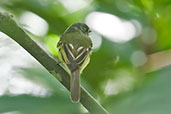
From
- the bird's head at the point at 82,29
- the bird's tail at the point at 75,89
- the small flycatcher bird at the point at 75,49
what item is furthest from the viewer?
the bird's head at the point at 82,29

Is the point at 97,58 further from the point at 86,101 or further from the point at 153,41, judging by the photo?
the point at 86,101

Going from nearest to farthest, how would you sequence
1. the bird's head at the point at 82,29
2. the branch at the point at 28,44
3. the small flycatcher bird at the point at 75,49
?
the branch at the point at 28,44 → the small flycatcher bird at the point at 75,49 → the bird's head at the point at 82,29

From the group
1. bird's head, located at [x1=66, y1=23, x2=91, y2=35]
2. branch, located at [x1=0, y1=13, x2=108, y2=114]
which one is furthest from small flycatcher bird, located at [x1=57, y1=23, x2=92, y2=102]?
branch, located at [x1=0, y1=13, x2=108, y2=114]

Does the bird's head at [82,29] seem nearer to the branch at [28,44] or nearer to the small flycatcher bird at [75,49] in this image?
the small flycatcher bird at [75,49]

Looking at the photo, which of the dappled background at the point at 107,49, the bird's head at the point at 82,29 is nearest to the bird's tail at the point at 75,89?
the dappled background at the point at 107,49

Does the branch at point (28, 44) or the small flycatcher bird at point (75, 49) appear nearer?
the branch at point (28, 44)

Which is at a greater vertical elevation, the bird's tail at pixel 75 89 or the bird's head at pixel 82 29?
the bird's tail at pixel 75 89

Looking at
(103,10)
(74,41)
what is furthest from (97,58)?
(74,41)

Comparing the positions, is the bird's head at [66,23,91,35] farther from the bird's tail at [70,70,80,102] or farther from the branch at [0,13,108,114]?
the branch at [0,13,108,114]
